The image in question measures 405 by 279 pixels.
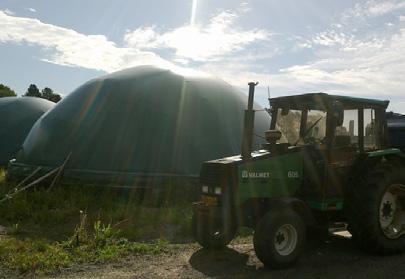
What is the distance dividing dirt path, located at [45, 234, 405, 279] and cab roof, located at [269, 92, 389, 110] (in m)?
2.46

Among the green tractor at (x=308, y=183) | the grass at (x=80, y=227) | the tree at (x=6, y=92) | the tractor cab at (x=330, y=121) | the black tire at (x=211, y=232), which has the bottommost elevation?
the grass at (x=80, y=227)

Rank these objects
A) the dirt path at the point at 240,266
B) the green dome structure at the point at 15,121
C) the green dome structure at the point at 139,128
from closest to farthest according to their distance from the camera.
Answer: the dirt path at the point at 240,266 → the green dome structure at the point at 139,128 → the green dome structure at the point at 15,121

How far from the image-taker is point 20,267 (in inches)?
261

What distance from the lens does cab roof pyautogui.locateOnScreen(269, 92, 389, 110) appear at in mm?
7520

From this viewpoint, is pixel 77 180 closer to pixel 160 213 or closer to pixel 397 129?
pixel 160 213

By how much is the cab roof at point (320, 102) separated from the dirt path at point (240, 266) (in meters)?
2.46

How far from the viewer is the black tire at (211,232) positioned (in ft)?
23.8

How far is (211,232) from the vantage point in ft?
25.0

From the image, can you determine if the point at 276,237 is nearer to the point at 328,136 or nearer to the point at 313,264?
the point at 313,264

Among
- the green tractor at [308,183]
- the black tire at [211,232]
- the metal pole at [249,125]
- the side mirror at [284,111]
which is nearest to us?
the green tractor at [308,183]

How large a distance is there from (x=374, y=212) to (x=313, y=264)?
4.44ft

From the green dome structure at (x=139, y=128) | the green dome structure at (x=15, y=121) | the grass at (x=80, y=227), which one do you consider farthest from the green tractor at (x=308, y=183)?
the green dome structure at (x=15, y=121)

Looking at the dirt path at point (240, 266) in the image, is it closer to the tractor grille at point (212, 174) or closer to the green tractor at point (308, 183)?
the green tractor at point (308, 183)

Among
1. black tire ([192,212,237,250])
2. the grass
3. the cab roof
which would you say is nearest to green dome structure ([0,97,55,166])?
the grass
